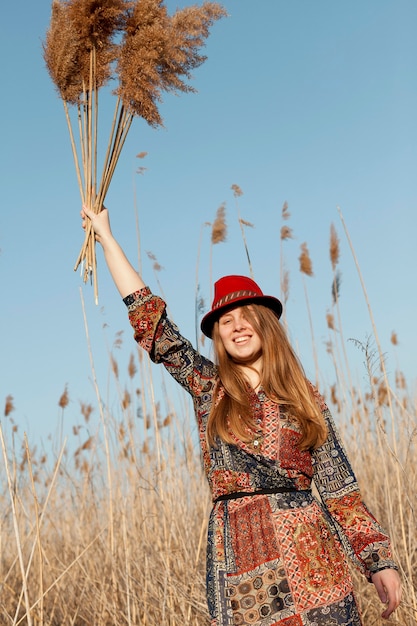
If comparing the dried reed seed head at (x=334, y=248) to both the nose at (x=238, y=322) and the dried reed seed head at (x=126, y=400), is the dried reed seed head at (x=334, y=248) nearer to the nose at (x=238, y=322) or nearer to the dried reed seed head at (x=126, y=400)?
the dried reed seed head at (x=126, y=400)

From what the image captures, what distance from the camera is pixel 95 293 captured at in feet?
7.11

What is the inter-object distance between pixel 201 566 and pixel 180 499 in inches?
14.7

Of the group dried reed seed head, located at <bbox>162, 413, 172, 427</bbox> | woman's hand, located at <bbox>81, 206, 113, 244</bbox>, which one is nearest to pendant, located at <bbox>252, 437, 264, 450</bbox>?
woman's hand, located at <bbox>81, 206, 113, 244</bbox>

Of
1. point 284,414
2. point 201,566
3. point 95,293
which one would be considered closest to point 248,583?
point 284,414

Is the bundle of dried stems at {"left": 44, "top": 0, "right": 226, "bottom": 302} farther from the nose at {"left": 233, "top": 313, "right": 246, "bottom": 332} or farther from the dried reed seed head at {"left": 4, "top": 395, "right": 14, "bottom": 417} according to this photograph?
the dried reed seed head at {"left": 4, "top": 395, "right": 14, "bottom": 417}

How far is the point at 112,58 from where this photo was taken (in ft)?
7.47

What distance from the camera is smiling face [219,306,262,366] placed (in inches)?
82.2

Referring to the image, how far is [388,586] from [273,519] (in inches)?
14.2

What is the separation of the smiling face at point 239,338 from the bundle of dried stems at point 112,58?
0.41 m

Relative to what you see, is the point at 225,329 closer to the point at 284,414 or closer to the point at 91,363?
the point at 284,414

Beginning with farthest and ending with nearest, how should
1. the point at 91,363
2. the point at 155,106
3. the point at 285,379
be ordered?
the point at 91,363
the point at 155,106
the point at 285,379

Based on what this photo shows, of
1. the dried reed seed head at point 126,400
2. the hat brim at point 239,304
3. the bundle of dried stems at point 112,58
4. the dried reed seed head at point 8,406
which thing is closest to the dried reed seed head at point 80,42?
the bundle of dried stems at point 112,58

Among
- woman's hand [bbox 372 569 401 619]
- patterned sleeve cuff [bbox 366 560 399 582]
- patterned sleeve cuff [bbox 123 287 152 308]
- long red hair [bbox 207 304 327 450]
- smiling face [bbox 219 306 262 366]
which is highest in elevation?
patterned sleeve cuff [bbox 123 287 152 308]

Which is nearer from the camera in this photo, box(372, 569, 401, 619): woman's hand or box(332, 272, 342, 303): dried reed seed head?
box(372, 569, 401, 619): woman's hand
